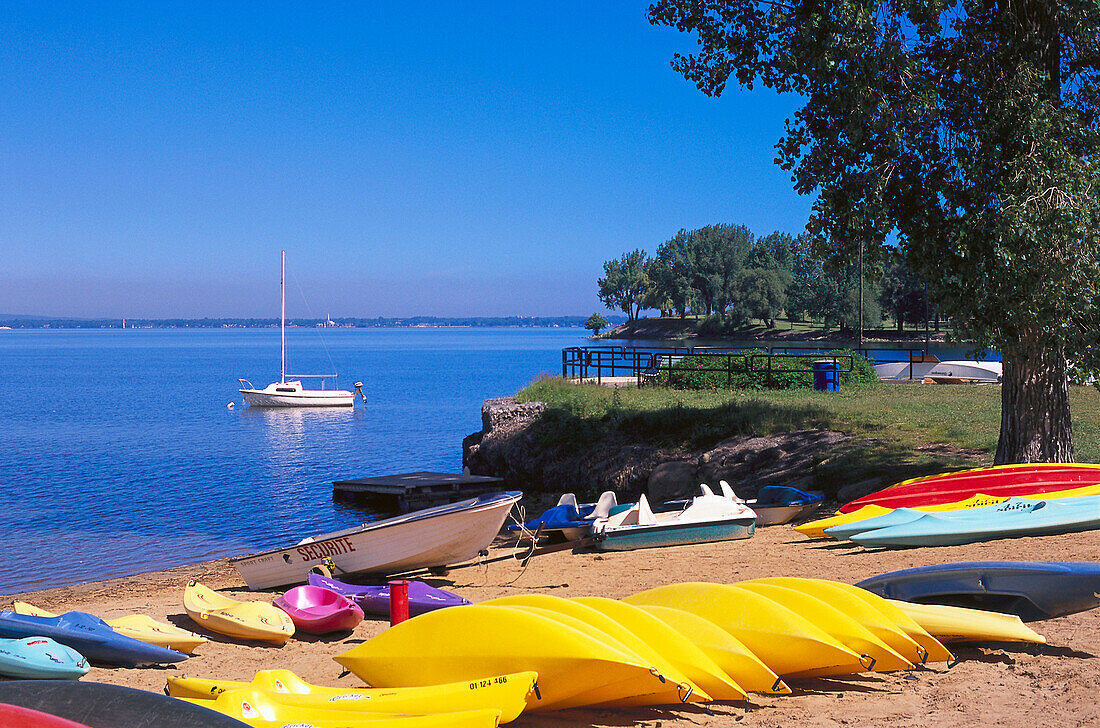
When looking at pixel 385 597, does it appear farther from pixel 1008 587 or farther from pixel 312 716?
pixel 1008 587

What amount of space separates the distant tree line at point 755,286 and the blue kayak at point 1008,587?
280ft

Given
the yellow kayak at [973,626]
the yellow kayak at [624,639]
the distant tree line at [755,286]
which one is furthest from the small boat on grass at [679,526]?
the distant tree line at [755,286]

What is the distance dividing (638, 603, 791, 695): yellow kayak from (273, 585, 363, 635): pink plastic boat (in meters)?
4.23

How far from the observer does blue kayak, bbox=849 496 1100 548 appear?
974 centimetres

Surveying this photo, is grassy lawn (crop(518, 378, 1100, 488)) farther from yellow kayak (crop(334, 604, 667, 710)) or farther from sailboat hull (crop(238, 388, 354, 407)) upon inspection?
sailboat hull (crop(238, 388, 354, 407))

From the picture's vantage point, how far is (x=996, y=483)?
1116 cm

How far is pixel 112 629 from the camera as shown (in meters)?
8.02

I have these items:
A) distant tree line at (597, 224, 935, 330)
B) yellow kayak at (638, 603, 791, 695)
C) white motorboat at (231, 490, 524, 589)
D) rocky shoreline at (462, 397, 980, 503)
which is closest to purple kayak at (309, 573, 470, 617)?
white motorboat at (231, 490, 524, 589)

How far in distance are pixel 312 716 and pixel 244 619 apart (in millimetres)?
4098

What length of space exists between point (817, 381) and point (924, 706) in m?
21.1

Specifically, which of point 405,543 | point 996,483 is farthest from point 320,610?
point 996,483

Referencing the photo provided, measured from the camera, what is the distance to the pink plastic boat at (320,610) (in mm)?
9047

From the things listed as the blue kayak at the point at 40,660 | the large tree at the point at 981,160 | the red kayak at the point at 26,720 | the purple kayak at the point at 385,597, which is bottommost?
the purple kayak at the point at 385,597

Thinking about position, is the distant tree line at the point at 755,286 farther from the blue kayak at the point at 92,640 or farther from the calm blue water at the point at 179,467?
the blue kayak at the point at 92,640
